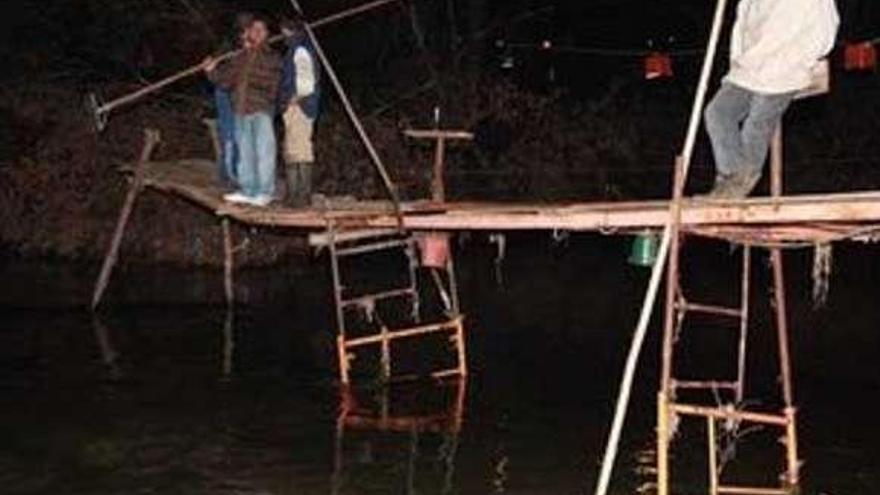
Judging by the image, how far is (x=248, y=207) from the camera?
13.3 m

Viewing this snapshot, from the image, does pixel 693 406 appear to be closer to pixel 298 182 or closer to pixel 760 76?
pixel 760 76

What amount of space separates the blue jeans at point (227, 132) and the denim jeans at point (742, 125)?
20.2ft

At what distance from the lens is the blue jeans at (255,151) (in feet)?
45.3

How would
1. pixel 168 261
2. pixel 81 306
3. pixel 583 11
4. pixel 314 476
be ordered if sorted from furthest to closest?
1. pixel 583 11
2. pixel 168 261
3. pixel 81 306
4. pixel 314 476

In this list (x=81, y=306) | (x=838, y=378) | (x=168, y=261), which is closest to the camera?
(x=838, y=378)

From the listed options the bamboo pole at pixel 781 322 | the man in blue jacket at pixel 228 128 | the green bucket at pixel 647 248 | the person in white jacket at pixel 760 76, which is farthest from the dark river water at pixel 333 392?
the person in white jacket at pixel 760 76

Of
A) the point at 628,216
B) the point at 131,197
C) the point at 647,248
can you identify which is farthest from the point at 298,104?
the point at 628,216

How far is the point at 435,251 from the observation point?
13219 mm

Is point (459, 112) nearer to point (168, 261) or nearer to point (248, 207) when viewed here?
point (168, 261)

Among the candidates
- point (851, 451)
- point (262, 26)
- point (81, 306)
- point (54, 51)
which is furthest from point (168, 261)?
point (851, 451)

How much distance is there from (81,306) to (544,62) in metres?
14.5

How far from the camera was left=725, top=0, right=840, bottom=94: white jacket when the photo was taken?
877 cm

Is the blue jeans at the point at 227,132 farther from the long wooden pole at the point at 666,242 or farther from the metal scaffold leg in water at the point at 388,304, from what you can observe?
the long wooden pole at the point at 666,242

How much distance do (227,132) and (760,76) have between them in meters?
6.80
